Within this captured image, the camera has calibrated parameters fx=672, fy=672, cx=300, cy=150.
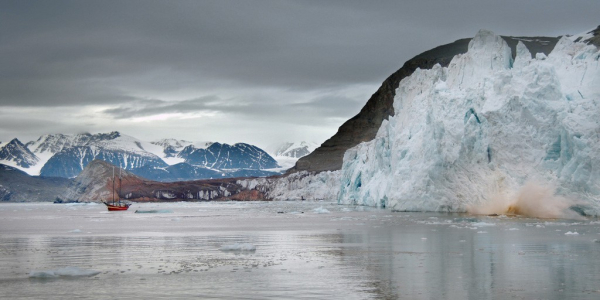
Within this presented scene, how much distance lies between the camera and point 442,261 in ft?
63.0

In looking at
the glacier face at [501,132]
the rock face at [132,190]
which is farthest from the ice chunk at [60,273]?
the rock face at [132,190]

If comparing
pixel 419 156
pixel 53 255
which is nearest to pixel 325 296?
pixel 53 255

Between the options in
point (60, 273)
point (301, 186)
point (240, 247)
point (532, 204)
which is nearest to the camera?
point (60, 273)

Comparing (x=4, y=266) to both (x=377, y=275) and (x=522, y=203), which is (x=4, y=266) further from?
(x=522, y=203)

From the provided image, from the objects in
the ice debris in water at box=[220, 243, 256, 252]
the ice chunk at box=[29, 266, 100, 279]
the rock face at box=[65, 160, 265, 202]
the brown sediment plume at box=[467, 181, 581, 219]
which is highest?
the rock face at box=[65, 160, 265, 202]

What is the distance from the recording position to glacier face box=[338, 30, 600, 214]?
4222cm

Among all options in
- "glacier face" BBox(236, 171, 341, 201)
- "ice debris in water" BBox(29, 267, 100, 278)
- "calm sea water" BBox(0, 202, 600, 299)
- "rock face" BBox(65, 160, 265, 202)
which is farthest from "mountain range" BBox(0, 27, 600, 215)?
"rock face" BBox(65, 160, 265, 202)

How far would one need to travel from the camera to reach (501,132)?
4588 centimetres

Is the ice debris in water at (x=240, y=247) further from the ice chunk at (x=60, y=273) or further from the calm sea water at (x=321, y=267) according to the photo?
the ice chunk at (x=60, y=273)

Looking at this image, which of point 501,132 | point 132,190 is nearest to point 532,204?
point 501,132

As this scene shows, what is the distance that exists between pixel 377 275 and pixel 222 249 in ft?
28.7

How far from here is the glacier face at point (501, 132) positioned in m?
42.2

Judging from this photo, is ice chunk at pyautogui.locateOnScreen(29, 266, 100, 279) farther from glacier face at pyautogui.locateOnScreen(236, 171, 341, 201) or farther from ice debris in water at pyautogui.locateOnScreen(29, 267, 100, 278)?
glacier face at pyautogui.locateOnScreen(236, 171, 341, 201)

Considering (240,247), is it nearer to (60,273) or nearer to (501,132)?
(60,273)
